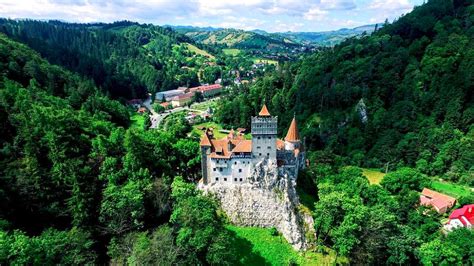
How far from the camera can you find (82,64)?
176125 mm

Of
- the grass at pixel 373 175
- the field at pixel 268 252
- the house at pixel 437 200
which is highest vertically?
the field at pixel 268 252

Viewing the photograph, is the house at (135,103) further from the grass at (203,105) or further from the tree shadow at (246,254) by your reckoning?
the tree shadow at (246,254)

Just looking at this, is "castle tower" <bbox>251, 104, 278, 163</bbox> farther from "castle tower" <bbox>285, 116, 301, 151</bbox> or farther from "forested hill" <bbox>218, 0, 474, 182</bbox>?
"forested hill" <bbox>218, 0, 474, 182</bbox>

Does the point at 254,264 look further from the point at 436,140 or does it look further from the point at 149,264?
the point at 436,140

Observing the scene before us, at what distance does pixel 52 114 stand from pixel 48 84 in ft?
146

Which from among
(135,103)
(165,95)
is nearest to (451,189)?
(135,103)

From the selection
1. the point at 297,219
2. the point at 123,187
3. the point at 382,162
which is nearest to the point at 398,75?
the point at 382,162

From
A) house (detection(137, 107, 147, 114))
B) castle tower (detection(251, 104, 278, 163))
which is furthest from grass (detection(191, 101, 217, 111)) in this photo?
castle tower (detection(251, 104, 278, 163))

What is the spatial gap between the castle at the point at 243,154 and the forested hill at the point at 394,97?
51.2 metres

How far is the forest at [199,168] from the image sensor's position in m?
45.3

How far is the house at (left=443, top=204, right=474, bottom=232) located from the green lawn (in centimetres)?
1650

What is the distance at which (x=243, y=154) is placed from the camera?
2156 inches

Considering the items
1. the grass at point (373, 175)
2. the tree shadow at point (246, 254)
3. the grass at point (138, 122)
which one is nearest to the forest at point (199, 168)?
the tree shadow at point (246, 254)

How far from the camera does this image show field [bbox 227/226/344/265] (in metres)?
49.6
